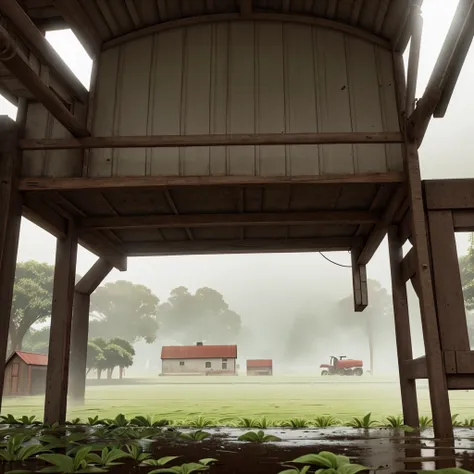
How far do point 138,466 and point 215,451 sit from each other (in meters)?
0.90

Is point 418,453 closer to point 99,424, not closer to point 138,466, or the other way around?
point 138,466

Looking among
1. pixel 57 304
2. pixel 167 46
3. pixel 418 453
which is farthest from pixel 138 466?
pixel 167 46

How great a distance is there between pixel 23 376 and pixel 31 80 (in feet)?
46.2

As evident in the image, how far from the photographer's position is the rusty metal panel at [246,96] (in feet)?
22.1

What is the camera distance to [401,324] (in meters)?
7.23

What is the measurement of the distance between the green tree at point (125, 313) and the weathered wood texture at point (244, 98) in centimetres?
3998

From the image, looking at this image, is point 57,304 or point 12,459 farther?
point 57,304

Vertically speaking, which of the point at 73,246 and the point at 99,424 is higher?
the point at 73,246

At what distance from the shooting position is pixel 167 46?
733 centimetres

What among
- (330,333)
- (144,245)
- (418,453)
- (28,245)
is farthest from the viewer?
(330,333)

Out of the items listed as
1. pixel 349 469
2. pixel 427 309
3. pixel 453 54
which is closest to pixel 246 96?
pixel 453 54

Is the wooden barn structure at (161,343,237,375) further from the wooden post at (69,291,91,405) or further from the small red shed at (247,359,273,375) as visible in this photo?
the wooden post at (69,291,91,405)

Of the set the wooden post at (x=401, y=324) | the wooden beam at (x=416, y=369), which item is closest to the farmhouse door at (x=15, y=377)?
the wooden post at (x=401, y=324)

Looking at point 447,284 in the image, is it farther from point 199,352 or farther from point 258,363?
point 258,363
